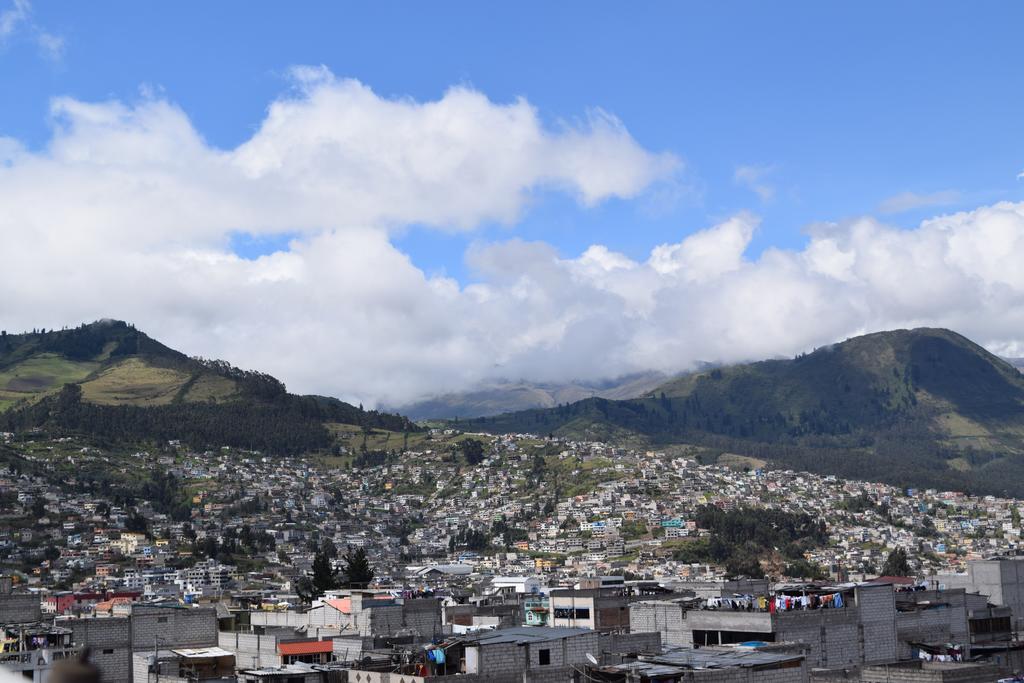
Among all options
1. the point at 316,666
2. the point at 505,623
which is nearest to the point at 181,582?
the point at 505,623

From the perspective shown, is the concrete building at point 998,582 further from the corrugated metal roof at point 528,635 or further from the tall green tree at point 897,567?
the tall green tree at point 897,567

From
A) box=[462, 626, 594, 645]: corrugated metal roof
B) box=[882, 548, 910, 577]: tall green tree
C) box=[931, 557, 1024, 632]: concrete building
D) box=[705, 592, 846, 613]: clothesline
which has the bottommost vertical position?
box=[882, 548, 910, 577]: tall green tree

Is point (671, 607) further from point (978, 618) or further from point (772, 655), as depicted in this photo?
point (978, 618)

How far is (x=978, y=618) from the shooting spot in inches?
2766

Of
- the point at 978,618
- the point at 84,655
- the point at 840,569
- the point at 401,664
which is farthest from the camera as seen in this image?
the point at 840,569

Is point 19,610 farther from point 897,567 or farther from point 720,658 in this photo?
point 897,567

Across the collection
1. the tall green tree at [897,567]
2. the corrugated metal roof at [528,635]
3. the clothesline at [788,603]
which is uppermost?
the corrugated metal roof at [528,635]

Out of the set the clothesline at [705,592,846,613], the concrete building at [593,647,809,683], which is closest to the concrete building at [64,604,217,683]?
the clothesline at [705,592,846,613]

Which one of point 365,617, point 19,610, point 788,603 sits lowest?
point 365,617

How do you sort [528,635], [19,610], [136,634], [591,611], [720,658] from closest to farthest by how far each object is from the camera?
[720,658] < [528,635] < [136,634] < [591,611] < [19,610]

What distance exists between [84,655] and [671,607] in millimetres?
51922

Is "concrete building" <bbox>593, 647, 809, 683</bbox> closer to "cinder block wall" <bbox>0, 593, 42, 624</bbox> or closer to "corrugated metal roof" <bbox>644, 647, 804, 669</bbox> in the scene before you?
"corrugated metal roof" <bbox>644, 647, 804, 669</bbox>

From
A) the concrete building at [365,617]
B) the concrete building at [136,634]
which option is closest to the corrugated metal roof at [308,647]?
the concrete building at [136,634]

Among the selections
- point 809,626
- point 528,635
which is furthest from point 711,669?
point 809,626
